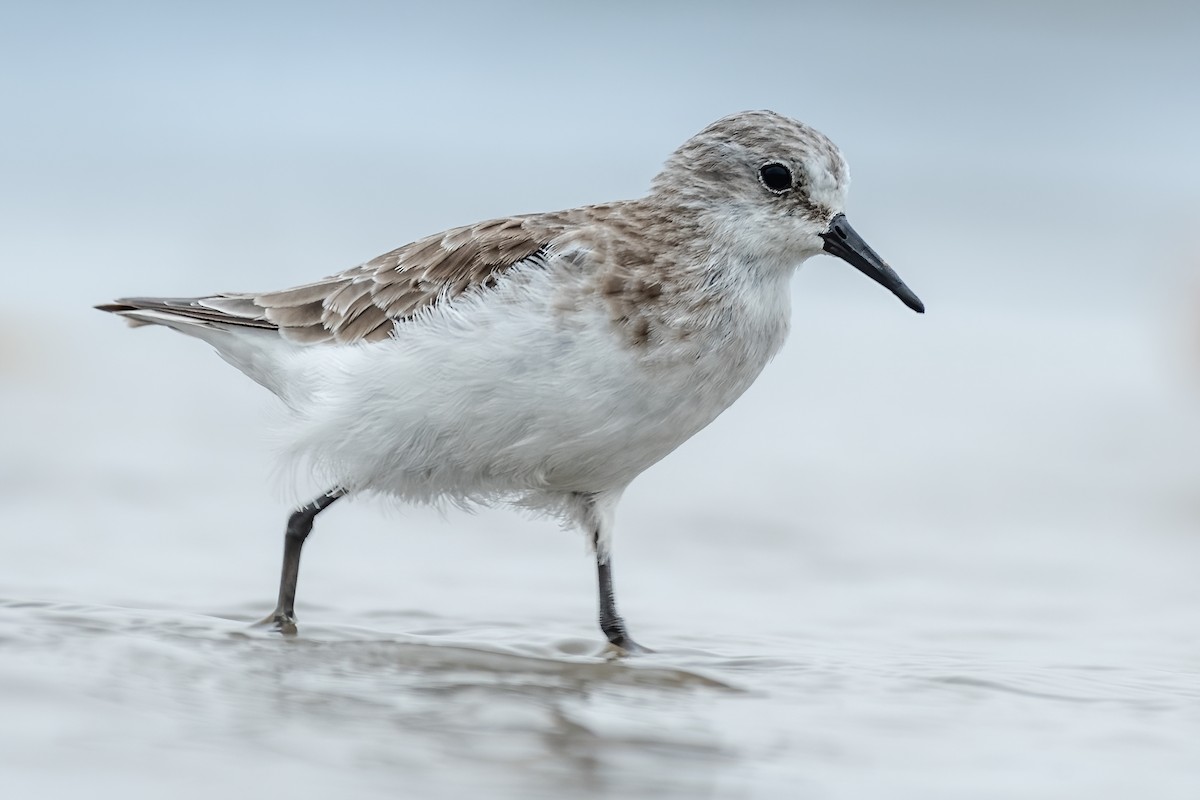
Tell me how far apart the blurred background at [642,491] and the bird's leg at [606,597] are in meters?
0.12

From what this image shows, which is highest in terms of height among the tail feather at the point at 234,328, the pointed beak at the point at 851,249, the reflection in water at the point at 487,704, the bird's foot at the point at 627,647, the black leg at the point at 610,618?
the pointed beak at the point at 851,249

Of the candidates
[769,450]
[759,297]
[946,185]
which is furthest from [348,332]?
[946,185]

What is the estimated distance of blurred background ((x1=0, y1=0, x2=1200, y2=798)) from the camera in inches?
165

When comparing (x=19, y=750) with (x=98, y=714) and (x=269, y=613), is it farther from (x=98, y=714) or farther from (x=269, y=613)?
(x=269, y=613)

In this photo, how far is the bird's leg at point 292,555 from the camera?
553 centimetres

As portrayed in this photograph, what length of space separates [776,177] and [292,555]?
2.28m

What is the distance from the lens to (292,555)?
5.84 metres

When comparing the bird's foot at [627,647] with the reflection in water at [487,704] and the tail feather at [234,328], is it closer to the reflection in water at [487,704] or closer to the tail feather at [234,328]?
the reflection in water at [487,704]

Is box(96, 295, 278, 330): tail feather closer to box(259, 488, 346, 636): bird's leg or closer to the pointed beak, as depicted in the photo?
box(259, 488, 346, 636): bird's leg

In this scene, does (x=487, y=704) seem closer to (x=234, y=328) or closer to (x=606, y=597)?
(x=606, y=597)

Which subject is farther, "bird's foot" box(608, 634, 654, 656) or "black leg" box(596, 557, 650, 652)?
"black leg" box(596, 557, 650, 652)

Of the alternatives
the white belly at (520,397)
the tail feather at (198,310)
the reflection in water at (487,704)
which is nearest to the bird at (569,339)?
the white belly at (520,397)

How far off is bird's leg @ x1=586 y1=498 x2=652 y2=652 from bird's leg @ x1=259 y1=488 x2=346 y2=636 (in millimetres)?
949

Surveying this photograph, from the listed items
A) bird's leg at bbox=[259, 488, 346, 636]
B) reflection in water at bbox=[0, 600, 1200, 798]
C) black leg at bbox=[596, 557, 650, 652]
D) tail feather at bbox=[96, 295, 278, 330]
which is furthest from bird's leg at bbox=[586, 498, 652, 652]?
tail feather at bbox=[96, 295, 278, 330]
